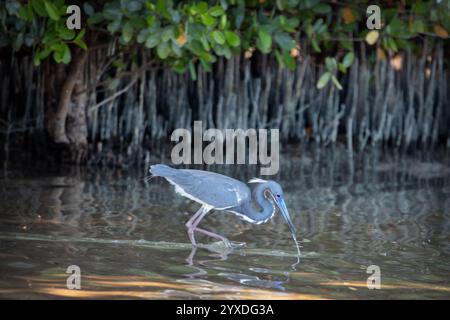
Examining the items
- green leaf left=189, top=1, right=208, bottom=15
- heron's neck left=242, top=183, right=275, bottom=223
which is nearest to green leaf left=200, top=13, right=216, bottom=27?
green leaf left=189, top=1, right=208, bottom=15

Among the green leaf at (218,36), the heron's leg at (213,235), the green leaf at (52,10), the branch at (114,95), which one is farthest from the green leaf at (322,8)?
the heron's leg at (213,235)

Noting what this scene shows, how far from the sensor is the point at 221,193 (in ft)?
22.5

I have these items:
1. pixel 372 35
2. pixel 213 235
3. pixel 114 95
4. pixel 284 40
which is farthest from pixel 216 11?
pixel 114 95

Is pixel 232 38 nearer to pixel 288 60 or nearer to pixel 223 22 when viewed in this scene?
pixel 223 22

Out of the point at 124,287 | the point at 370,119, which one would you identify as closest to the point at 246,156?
the point at 370,119

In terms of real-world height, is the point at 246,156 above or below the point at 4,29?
below

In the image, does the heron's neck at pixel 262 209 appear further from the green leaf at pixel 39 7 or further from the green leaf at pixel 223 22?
the green leaf at pixel 39 7

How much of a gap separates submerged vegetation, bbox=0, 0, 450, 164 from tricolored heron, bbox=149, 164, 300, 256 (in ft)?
5.00

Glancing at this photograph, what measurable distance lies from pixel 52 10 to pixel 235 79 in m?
3.63

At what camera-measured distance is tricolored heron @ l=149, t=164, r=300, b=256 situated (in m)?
6.87

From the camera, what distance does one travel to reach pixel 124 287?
544 cm

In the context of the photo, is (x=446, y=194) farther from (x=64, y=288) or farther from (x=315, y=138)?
(x=64, y=288)

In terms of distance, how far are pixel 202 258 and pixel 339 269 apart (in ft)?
2.83

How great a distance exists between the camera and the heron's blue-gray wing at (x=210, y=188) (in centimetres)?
687
